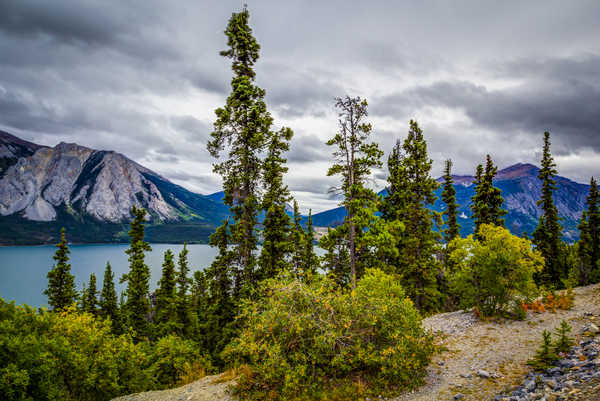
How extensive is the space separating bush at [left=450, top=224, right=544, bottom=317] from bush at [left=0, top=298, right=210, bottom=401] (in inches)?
574

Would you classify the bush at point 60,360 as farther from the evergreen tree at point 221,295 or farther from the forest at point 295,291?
the evergreen tree at point 221,295

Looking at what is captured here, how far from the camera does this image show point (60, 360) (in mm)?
9617

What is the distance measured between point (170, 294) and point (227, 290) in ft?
39.6

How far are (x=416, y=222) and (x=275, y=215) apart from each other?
11.6 meters

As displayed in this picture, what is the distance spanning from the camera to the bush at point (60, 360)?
8109mm

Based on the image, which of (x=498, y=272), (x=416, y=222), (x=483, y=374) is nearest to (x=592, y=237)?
(x=416, y=222)

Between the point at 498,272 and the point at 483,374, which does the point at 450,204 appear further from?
the point at 483,374

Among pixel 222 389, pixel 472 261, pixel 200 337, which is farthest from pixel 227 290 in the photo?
pixel 472 261

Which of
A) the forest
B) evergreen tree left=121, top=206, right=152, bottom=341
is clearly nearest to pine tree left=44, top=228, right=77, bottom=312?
the forest

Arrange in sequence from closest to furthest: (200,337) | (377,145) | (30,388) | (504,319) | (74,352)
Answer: (30,388) < (74,352) < (504,319) < (377,145) < (200,337)

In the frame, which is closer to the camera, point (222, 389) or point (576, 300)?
point (222, 389)

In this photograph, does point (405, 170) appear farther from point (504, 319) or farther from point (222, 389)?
point (222, 389)

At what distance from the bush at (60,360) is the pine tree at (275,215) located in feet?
22.8

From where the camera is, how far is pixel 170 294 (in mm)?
31078
